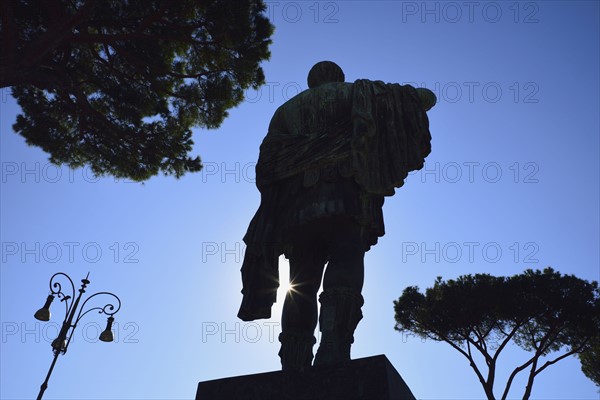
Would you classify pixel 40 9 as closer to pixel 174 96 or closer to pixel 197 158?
pixel 174 96

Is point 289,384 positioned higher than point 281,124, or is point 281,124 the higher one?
point 281,124

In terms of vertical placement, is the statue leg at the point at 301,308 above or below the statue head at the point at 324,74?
below

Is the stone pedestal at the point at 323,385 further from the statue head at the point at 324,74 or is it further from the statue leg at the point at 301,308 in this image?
the statue head at the point at 324,74

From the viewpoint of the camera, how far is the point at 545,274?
1758cm

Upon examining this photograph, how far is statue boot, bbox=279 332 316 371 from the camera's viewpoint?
130 inches

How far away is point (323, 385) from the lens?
2738mm

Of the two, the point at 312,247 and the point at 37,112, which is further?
the point at 37,112

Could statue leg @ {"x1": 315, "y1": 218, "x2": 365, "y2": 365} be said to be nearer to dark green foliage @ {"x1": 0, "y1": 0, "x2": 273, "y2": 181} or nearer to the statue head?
the statue head

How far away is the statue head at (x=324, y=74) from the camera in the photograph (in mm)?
4398

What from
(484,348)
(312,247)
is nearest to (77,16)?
(312,247)

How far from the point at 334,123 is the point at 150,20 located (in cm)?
680

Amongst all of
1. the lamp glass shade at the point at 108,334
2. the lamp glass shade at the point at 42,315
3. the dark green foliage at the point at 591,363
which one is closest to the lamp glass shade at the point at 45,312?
the lamp glass shade at the point at 42,315

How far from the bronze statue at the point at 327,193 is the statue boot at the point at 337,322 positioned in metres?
0.01

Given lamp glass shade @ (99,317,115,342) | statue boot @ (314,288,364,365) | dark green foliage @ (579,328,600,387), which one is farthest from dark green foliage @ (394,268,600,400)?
statue boot @ (314,288,364,365)
